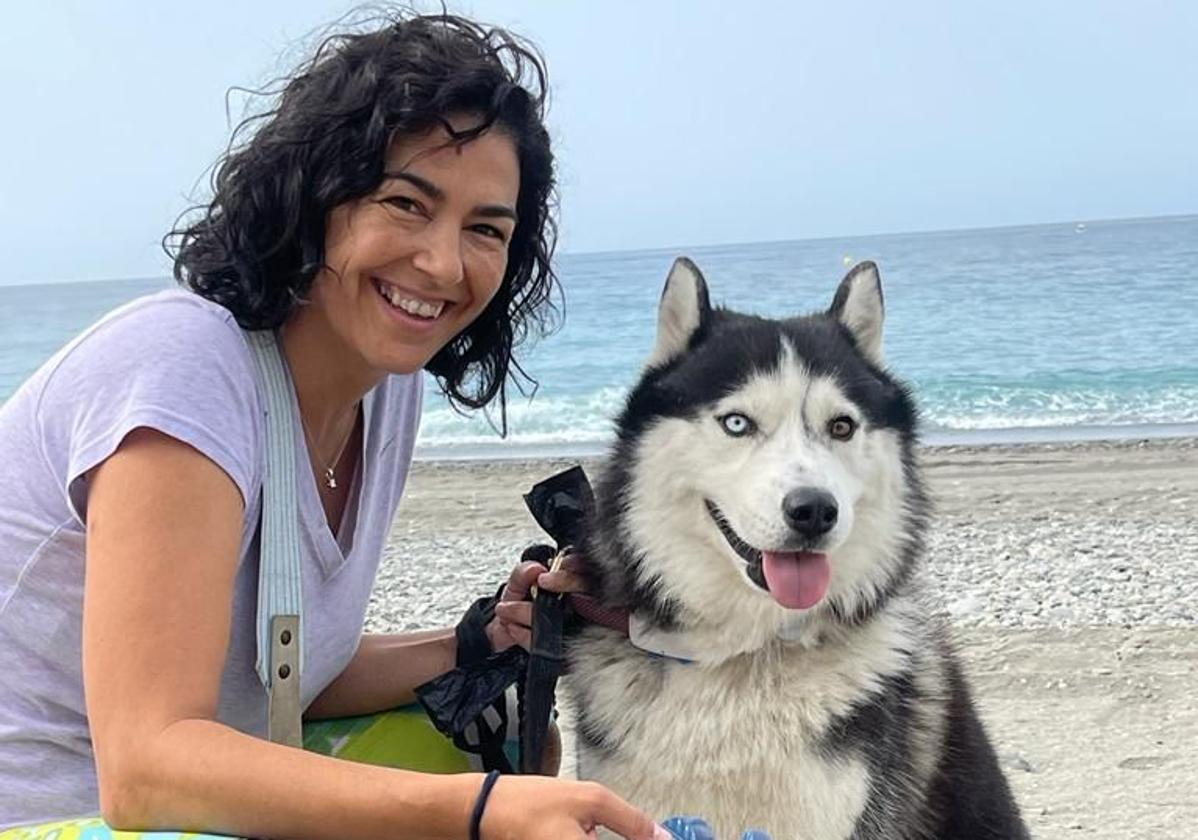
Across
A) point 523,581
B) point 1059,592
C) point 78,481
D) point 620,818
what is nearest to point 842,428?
point 523,581

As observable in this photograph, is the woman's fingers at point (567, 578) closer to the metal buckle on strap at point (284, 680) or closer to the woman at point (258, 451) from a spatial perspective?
the woman at point (258, 451)

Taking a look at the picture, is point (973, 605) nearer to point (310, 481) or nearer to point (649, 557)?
point (649, 557)

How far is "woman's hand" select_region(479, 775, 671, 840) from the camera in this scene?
1481mm

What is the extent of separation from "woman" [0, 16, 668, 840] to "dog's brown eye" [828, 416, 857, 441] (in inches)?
24.7

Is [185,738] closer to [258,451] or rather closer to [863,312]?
[258,451]

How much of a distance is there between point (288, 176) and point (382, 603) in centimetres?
504

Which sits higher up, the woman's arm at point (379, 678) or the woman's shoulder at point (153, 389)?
the woman's shoulder at point (153, 389)

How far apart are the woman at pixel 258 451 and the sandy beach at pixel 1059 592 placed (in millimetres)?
833

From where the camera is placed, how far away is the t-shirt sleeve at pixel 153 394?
5.44 ft

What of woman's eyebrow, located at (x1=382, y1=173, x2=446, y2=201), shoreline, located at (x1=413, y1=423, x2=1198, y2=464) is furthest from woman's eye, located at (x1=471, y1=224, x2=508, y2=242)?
shoreline, located at (x1=413, y1=423, x2=1198, y2=464)

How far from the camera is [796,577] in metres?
2.27

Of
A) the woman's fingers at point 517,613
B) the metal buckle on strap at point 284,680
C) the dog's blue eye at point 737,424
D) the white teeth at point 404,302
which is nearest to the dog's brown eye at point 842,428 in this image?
the dog's blue eye at point 737,424

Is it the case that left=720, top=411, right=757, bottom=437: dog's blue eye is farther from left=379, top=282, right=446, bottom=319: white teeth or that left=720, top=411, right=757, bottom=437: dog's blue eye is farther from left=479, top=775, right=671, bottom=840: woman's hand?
left=479, top=775, right=671, bottom=840: woman's hand

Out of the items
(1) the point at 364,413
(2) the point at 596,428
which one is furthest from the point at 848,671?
(2) the point at 596,428
